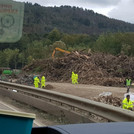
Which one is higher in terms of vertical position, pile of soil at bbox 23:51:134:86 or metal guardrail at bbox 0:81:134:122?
pile of soil at bbox 23:51:134:86

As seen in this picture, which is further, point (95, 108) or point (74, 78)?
point (74, 78)

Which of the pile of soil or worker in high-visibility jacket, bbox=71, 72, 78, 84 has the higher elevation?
the pile of soil

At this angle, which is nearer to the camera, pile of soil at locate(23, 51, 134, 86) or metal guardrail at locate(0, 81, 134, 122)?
metal guardrail at locate(0, 81, 134, 122)

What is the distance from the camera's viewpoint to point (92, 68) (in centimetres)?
2822

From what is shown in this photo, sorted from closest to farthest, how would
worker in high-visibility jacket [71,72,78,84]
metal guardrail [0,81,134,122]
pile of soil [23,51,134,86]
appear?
metal guardrail [0,81,134,122] → worker in high-visibility jacket [71,72,78,84] → pile of soil [23,51,134,86]

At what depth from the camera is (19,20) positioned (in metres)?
14.9

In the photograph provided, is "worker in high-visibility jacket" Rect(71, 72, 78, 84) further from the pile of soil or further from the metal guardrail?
the metal guardrail

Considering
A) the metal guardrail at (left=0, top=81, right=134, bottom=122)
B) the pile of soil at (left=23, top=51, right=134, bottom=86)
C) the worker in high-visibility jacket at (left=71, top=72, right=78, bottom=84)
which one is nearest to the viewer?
the metal guardrail at (left=0, top=81, right=134, bottom=122)

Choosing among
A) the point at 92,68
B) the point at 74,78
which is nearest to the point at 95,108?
the point at 74,78

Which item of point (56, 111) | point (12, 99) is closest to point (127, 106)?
point (56, 111)

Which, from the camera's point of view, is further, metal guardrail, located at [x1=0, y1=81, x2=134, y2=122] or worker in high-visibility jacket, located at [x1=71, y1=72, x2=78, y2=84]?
worker in high-visibility jacket, located at [x1=71, y1=72, x2=78, y2=84]

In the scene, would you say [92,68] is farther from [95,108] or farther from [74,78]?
[95,108]

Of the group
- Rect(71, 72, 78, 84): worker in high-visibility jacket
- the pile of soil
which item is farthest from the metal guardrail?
the pile of soil

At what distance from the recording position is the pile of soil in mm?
26906
